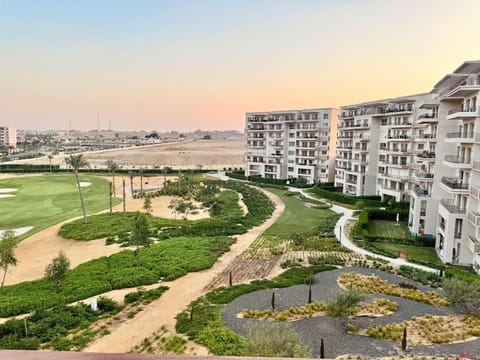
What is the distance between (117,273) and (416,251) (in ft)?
71.5

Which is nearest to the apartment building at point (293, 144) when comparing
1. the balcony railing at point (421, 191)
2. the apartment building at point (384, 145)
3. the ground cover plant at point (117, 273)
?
the apartment building at point (384, 145)

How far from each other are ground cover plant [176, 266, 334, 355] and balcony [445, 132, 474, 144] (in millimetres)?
13853

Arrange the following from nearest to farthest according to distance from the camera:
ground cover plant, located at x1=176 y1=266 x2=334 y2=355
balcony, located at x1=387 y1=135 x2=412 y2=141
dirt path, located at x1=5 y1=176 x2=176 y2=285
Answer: ground cover plant, located at x1=176 y1=266 x2=334 y2=355 → dirt path, located at x1=5 y1=176 x2=176 y2=285 → balcony, located at x1=387 y1=135 x2=412 y2=141

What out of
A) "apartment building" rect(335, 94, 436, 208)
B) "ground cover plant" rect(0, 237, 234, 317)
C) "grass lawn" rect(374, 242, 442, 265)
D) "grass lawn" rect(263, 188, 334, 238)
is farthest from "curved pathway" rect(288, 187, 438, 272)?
"ground cover plant" rect(0, 237, 234, 317)

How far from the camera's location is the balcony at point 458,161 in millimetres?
26975

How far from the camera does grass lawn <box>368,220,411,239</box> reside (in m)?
34.9

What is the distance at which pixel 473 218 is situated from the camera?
25.3m

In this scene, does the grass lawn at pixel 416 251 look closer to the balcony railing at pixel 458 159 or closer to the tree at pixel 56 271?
the balcony railing at pixel 458 159

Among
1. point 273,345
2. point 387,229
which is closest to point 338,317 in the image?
point 273,345

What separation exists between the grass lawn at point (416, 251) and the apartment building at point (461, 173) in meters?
0.57

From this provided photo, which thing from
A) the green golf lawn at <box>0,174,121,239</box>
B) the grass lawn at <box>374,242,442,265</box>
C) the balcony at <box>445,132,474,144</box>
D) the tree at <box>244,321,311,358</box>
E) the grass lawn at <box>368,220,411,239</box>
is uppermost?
the balcony at <box>445,132,474,144</box>

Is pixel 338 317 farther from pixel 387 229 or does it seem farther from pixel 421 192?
pixel 387 229

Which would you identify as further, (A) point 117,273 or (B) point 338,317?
(A) point 117,273

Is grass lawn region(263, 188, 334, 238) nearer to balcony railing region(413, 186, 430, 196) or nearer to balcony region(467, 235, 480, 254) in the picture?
balcony railing region(413, 186, 430, 196)
